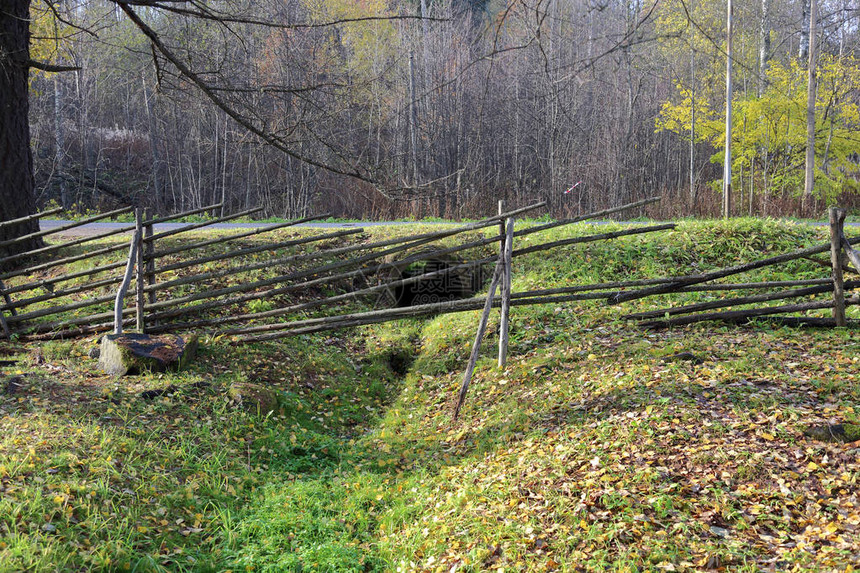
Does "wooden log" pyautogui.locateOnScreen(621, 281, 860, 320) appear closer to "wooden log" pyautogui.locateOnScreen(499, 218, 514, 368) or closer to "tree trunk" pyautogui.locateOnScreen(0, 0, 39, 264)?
"wooden log" pyautogui.locateOnScreen(499, 218, 514, 368)

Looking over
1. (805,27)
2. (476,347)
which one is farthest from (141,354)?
(805,27)

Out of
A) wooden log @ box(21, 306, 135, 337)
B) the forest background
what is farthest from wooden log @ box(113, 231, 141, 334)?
the forest background

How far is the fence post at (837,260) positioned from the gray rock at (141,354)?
21.0 ft

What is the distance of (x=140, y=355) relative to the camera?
5.83 meters

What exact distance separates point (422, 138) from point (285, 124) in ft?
53.4

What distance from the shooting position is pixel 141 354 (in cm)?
583

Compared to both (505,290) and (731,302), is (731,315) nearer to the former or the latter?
(731,302)

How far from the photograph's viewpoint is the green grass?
3383mm

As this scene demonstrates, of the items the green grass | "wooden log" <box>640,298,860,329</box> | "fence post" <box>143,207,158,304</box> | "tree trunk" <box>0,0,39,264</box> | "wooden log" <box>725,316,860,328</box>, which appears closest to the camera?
the green grass

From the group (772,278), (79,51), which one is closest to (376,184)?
(772,278)

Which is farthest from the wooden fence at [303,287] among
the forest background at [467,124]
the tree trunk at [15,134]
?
the forest background at [467,124]

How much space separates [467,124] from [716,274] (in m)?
16.4

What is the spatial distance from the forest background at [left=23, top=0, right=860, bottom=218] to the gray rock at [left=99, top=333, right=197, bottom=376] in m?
10.3

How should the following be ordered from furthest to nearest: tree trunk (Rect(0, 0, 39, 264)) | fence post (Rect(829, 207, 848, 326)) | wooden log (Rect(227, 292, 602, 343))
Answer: tree trunk (Rect(0, 0, 39, 264))
wooden log (Rect(227, 292, 602, 343))
fence post (Rect(829, 207, 848, 326))
